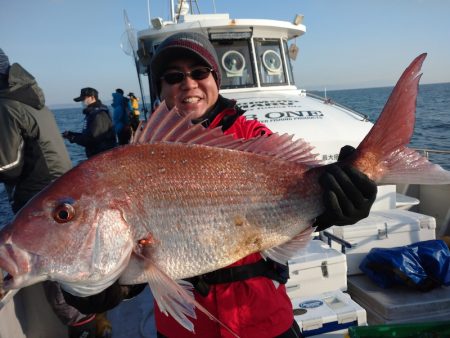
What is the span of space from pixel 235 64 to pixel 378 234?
170 inches

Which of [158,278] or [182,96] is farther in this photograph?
[182,96]

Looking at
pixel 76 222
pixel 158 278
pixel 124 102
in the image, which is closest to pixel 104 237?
pixel 76 222

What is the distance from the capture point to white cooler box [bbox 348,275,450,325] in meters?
3.80

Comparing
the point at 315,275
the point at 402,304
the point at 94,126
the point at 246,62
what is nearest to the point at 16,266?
the point at 315,275

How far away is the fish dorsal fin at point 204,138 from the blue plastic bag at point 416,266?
9.66 feet

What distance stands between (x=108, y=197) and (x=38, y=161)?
2.26 meters

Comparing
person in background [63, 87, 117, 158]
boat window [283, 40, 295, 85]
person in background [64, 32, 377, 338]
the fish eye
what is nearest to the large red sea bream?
the fish eye

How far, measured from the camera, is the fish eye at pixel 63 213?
1512 mm

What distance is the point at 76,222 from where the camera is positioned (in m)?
1.51

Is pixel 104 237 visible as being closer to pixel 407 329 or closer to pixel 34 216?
pixel 34 216

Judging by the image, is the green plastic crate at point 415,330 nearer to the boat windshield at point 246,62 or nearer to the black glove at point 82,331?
the black glove at point 82,331

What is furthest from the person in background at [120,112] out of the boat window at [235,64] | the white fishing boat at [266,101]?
the boat window at [235,64]

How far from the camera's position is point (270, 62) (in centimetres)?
768

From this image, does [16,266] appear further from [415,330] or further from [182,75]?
[415,330]
